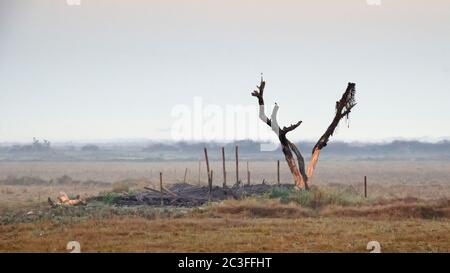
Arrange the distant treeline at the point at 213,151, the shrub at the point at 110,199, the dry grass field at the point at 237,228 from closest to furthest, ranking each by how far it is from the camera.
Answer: the dry grass field at the point at 237,228
the shrub at the point at 110,199
the distant treeline at the point at 213,151

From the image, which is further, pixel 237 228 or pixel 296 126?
pixel 296 126

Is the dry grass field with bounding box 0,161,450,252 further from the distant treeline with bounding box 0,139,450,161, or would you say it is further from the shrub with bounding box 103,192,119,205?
the distant treeline with bounding box 0,139,450,161

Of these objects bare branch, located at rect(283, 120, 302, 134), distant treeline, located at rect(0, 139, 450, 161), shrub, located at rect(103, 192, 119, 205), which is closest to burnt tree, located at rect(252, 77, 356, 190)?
bare branch, located at rect(283, 120, 302, 134)

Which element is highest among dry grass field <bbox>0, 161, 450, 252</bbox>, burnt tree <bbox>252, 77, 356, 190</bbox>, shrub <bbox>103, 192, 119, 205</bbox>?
burnt tree <bbox>252, 77, 356, 190</bbox>

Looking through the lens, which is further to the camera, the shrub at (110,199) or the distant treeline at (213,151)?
the distant treeline at (213,151)

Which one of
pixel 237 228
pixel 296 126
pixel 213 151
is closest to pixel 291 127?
pixel 296 126

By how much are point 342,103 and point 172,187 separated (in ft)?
23.7

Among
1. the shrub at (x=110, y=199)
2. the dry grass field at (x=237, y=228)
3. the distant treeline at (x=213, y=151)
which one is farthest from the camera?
the distant treeline at (x=213, y=151)

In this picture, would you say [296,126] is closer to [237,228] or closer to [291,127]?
[291,127]

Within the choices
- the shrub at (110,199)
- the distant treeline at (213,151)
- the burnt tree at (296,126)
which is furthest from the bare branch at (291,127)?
the distant treeline at (213,151)

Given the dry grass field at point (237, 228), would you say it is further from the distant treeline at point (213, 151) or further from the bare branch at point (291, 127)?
the distant treeline at point (213, 151)

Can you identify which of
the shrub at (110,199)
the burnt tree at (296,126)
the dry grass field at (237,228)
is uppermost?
the burnt tree at (296,126)
